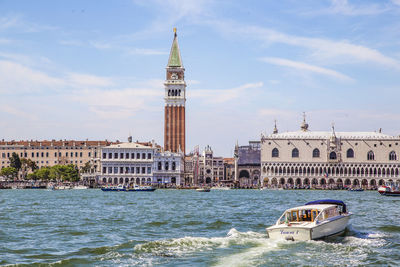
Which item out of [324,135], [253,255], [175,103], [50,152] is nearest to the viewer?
[253,255]

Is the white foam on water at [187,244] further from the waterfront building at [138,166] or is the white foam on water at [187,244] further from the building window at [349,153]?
the building window at [349,153]

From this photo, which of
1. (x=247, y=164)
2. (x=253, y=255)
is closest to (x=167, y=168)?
→ (x=247, y=164)

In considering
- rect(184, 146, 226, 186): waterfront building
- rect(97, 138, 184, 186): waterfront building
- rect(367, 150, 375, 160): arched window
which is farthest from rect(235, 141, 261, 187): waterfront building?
rect(367, 150, 375, 160): arched window

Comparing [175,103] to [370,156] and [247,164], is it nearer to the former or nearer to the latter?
[247,164]

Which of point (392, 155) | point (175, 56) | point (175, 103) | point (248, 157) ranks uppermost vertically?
point (175, 56)

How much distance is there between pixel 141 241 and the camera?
25.1 meters

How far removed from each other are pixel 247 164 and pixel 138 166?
35735 mm

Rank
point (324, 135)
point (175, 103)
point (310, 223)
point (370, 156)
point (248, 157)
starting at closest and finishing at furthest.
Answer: point (310, 223), point (370, 156), point (324, 135), point (175, 103), point (248, 157)

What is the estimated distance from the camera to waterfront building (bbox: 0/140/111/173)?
150 meters

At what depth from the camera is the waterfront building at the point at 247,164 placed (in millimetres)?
150625

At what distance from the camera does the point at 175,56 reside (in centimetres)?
14075

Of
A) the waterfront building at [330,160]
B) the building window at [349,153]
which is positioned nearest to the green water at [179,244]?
the waterfront building at [330,160]

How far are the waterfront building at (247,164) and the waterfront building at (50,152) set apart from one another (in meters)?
34.6

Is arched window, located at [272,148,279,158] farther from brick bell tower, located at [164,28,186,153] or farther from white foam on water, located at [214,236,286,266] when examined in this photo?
white foam on water, located at [214,236,286,266]
